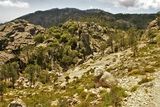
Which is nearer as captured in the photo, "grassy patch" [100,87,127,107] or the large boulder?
"grassy patch" [100,87,127,107]

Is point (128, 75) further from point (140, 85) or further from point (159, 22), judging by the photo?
A: point (159, 22)

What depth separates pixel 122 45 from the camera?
167m

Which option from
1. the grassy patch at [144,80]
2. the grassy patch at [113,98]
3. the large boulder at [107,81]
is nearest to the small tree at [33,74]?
the large boulder at [107,81]

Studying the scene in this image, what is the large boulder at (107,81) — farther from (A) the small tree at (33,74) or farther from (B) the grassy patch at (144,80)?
(A) the small tree at (33,74)

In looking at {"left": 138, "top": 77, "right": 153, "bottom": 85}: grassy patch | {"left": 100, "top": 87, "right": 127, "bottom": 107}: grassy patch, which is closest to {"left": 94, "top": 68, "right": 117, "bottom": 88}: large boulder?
{"left": 138, "top": 77, "right": 153, "bottom": 85}: grassy patch

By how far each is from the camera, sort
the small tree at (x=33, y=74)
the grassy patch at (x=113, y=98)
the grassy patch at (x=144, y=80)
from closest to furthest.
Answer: the grassy patch at (x=113, y=98) < the grassy patch at (x=144, y=80) < the small tree at (x=33, y=74)

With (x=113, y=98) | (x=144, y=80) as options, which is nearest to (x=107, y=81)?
(x=144, y=80)

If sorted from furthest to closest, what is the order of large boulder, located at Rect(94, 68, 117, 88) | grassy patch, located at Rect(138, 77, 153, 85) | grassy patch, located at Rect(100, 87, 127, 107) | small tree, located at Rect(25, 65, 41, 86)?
small tree, located at Rect(25, 65, 41, 86) < large boulder, located at Rect(94, 68, 117, 88) < grassy patch, located at Rect(138, 77, 153, 85) < grassy patch, located at Rect(100, 87, 127, 107)

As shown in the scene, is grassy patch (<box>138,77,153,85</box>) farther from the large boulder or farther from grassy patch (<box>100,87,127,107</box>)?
grassy patch (<box>100,87,127,107</box>)

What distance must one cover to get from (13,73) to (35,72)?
11.3m

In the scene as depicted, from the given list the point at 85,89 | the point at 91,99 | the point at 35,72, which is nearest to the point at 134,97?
the point at 91,99

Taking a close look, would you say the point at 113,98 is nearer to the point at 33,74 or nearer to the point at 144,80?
the point at 144,80

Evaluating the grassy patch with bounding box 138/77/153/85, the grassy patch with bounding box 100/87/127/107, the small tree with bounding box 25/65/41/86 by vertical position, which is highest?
the grassy patch with bounding box 138/77/153/85

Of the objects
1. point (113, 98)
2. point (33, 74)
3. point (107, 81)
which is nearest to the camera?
point (113, 98)
